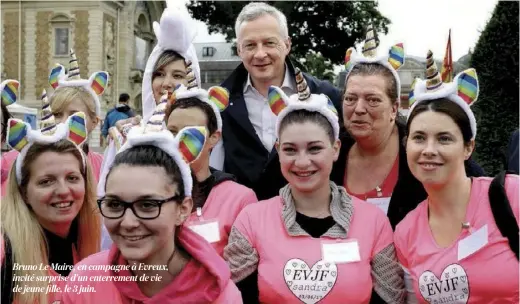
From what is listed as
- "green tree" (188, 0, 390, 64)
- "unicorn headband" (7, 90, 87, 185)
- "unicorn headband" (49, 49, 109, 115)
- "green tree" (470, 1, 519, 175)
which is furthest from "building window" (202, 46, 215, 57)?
"unicorn headband" (7, 90, 87, 185)

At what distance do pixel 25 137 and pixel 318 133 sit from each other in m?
1.55

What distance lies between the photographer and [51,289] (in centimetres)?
304

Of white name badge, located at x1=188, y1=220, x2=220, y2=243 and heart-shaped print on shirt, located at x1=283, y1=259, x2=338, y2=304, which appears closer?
heart-shaped print on shirt, located at x1=283, y1=259, x2=338, y2=304

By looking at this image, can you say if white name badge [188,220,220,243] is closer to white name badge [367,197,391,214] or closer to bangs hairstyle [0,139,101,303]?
bangs hairstyle [0,139,101,303]

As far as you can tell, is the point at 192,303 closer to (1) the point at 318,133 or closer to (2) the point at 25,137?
(1) the point at 318,133

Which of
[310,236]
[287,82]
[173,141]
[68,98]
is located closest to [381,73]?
[287,82]

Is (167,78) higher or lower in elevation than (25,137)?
higher

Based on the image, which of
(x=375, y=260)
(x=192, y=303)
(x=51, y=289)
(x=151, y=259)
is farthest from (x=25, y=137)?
(x=375, y=260)

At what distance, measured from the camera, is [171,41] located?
4.71 meters

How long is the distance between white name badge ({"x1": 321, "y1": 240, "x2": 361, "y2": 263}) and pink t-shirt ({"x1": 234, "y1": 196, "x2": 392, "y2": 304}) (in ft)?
0.06

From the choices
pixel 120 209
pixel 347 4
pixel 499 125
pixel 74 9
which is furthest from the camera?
pixel 74 9

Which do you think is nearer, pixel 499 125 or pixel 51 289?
pixel 51 289

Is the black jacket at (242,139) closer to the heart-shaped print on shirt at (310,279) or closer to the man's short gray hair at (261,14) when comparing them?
the man's short gray hair at (261,14)

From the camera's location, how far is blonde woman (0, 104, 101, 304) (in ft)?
10.2
